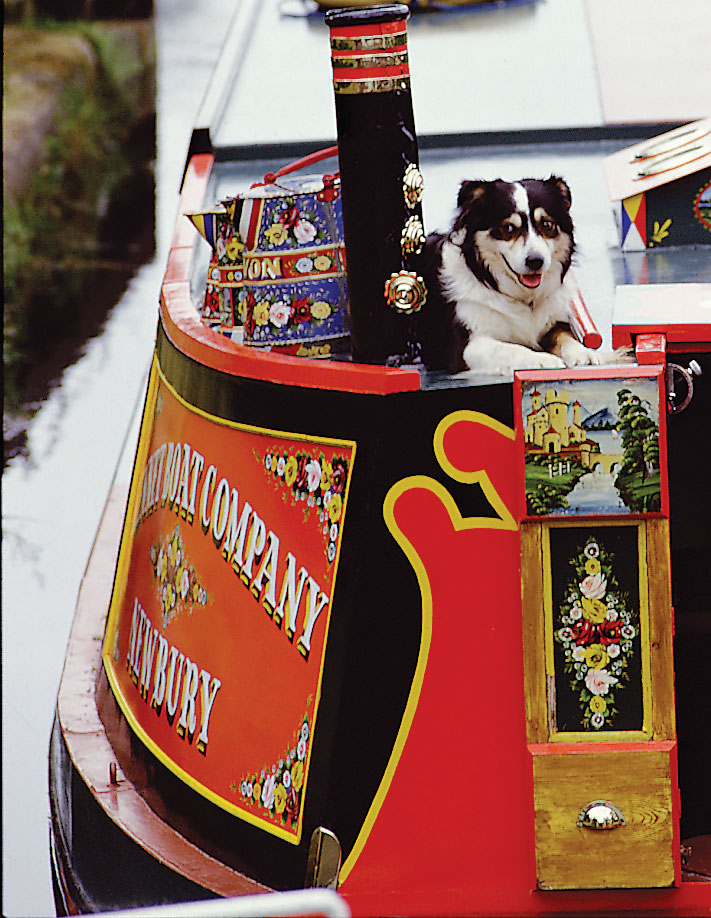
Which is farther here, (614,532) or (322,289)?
(322,289)

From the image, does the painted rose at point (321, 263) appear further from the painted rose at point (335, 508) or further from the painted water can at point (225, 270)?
the painted rose at point (335, 508)

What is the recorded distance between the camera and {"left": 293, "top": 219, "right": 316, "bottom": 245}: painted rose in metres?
3.26

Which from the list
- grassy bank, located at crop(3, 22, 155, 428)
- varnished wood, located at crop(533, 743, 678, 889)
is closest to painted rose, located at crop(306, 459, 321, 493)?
varnished wood, located at crop(533, 743, 678, 889)

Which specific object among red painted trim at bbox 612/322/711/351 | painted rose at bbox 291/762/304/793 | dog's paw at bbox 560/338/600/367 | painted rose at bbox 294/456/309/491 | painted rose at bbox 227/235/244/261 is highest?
painted rose at bbox 227/235/244/261

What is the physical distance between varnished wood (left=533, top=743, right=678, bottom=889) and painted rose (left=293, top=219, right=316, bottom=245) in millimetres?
1076

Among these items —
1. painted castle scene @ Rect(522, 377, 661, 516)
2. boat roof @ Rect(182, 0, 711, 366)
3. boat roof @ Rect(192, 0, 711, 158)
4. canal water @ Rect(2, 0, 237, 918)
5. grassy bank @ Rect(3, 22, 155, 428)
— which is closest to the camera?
painted castle scene @ Rect(522, 377, 661, 516)

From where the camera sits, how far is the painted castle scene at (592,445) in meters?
2.81

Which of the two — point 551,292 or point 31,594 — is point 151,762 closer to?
point 551,292

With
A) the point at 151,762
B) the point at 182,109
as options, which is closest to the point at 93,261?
the point at 182,109

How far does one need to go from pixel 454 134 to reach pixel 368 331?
237cm

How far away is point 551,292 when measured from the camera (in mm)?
3020

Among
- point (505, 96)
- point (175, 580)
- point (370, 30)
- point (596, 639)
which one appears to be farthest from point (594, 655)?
point (505, 96)

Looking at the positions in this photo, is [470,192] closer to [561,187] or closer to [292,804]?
[561,187]

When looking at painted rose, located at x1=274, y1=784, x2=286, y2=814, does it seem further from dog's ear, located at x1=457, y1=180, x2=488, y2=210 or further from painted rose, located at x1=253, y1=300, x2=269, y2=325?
dog's ear, located at x1=457, y1=180, x2=488, y2=210
